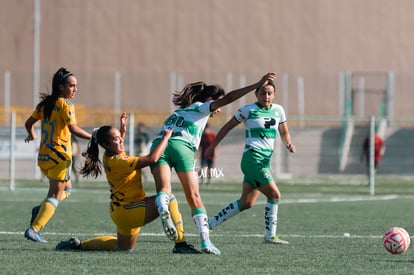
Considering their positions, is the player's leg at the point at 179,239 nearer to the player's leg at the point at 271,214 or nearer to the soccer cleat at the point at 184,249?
the soccer cleat at the point at 184,249

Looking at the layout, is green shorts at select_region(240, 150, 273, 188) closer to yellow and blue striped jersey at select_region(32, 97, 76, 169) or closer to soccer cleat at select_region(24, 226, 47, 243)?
yellow and blue striped jersey at select_region(32, 97, 76, 169)

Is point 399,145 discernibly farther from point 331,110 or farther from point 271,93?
point 271,93

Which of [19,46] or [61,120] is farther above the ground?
[19,46]

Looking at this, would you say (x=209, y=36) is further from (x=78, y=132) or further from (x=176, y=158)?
(x=176, y=158)

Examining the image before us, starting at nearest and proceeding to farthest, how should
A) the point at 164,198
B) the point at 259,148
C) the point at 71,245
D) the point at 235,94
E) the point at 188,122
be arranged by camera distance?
the point at 164,198, the point at 235,94, the point at 71,245, the point at 188,122, the point at 259,148

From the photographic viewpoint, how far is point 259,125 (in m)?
12.6

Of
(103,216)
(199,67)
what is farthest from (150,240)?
(199,67)

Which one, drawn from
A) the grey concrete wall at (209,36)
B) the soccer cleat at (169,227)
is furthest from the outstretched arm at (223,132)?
the grey concrete wall at (209,36)

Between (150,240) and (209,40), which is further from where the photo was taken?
(209,40)

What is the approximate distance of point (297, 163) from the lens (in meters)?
34.3

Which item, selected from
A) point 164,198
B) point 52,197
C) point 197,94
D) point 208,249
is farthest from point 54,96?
point 208,249

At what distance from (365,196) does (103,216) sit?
29.9 feet

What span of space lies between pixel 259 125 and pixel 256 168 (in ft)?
1.67

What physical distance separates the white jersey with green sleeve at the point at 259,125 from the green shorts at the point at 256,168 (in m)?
0.07
